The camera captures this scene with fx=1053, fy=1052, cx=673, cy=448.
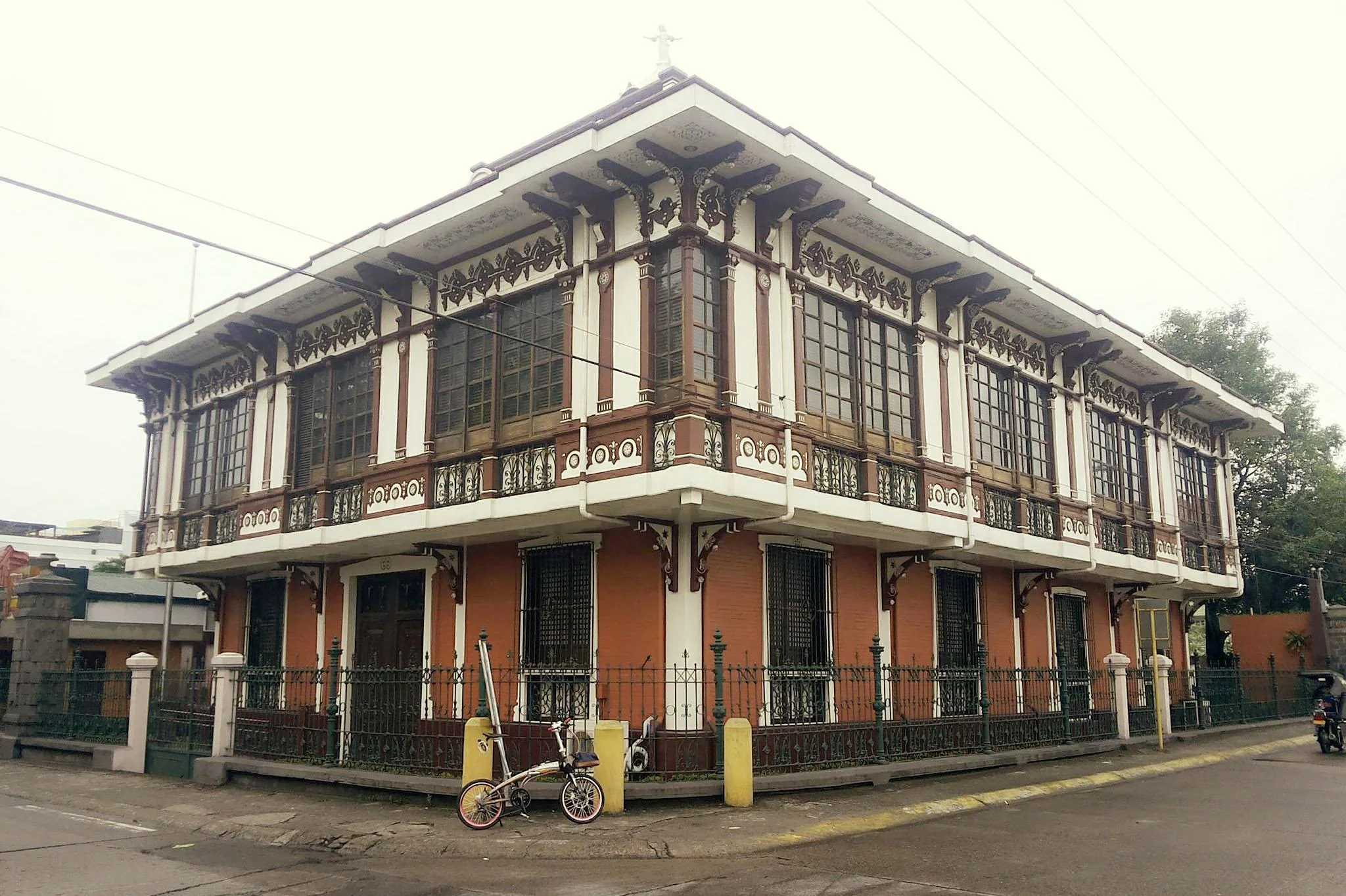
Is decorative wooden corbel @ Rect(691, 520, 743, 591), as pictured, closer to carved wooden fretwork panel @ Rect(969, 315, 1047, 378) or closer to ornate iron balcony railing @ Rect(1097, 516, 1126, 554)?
carved wooden fretwork panel @ Rect(969, 315, 1047, 378)

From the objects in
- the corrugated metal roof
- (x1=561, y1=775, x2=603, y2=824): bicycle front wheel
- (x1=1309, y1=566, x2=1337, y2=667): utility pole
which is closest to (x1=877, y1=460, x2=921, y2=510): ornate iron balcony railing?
(x1=561, y1=775, x2=603, y2=824): bicycle front wheel

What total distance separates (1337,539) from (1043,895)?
97.3 feet

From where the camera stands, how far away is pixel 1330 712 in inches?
738

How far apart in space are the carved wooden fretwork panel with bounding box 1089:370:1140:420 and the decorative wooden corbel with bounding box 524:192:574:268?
12103 millimetres

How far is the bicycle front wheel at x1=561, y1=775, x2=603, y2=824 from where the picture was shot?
10883 mm

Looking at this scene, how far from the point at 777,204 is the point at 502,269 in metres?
4.40

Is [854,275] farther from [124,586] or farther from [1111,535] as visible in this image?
[124,586]

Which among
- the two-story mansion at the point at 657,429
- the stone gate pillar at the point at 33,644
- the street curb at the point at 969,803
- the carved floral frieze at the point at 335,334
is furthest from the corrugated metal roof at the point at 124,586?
the street curb at the point at 969,803

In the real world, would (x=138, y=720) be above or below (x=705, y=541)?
below

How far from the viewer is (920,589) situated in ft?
56.2

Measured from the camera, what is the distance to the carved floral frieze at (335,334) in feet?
59.3

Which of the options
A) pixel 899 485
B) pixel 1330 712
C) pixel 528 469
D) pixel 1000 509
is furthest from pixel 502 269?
pixel 1330 712

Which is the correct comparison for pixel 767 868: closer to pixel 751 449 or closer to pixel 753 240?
pixel 751 449

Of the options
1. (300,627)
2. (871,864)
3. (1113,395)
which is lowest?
(871,864)
